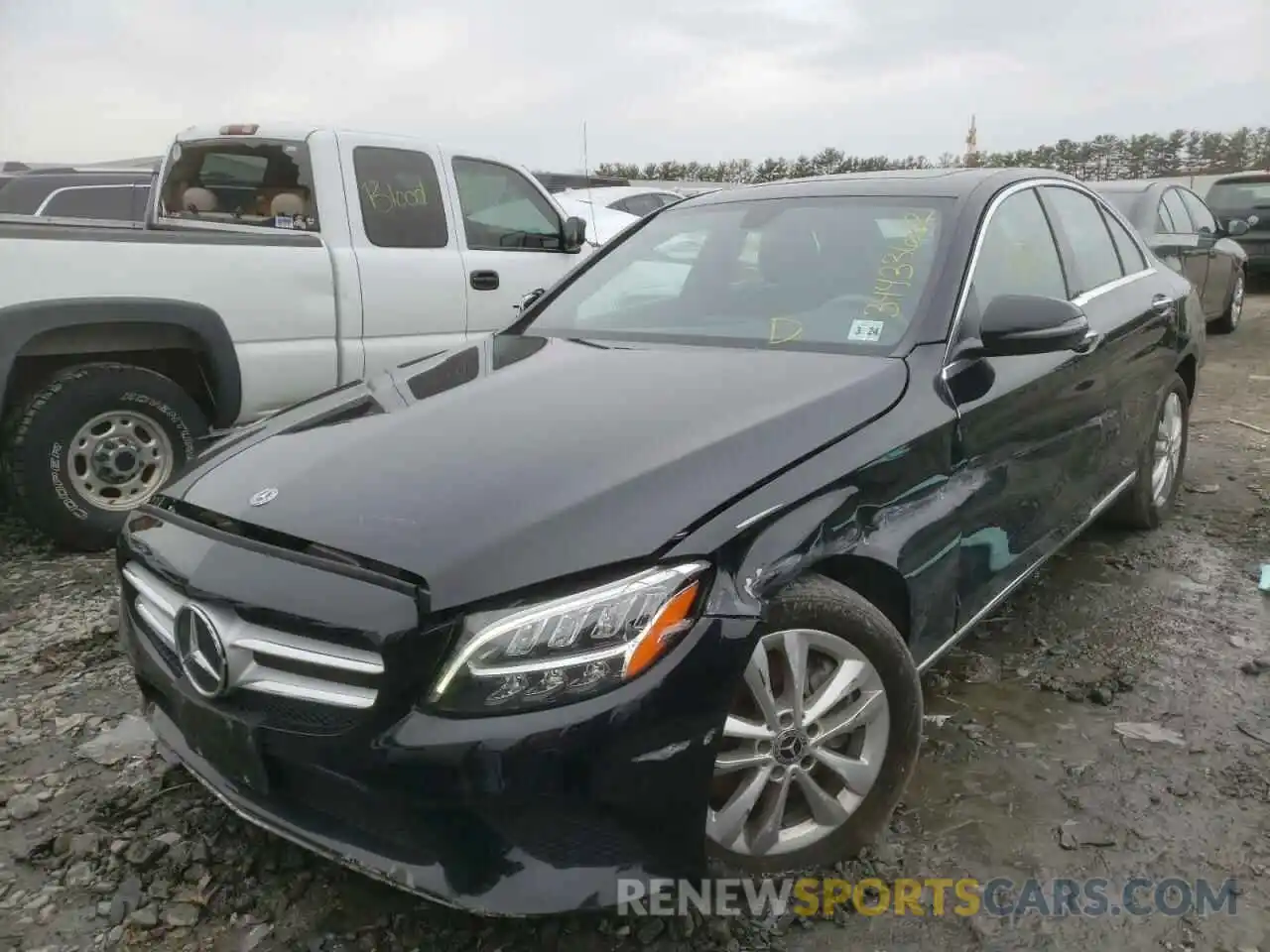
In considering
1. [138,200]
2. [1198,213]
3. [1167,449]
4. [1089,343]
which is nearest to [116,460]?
[1089,343]

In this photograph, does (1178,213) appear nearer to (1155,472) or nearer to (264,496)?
(1155,472)

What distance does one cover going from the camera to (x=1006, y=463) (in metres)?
2.85

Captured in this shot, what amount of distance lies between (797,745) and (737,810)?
192mm

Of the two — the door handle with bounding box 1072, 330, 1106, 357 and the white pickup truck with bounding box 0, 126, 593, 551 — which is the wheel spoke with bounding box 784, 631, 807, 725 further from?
the white pickup truck with bounding box 0, 126, 593, 551

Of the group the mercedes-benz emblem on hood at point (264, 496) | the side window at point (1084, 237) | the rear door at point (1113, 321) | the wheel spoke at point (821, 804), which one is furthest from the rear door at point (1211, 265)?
the mercedes-benz emblem on hood at point (264, 496)

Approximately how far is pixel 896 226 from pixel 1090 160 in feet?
91.9

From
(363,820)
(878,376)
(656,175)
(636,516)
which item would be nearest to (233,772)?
(363,820)

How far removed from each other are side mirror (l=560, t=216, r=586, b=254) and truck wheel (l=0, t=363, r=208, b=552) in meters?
2.44

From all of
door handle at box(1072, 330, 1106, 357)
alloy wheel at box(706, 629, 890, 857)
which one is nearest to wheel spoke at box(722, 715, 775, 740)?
alloy wheel at box(706, 629, 890, 857)

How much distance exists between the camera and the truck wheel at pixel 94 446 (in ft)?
13.5

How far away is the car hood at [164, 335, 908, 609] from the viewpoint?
1.87m

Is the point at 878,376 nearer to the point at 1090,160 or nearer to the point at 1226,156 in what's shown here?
the point at 1090,160

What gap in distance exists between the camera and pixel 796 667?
208 centimetres

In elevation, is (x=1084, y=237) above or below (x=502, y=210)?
below
